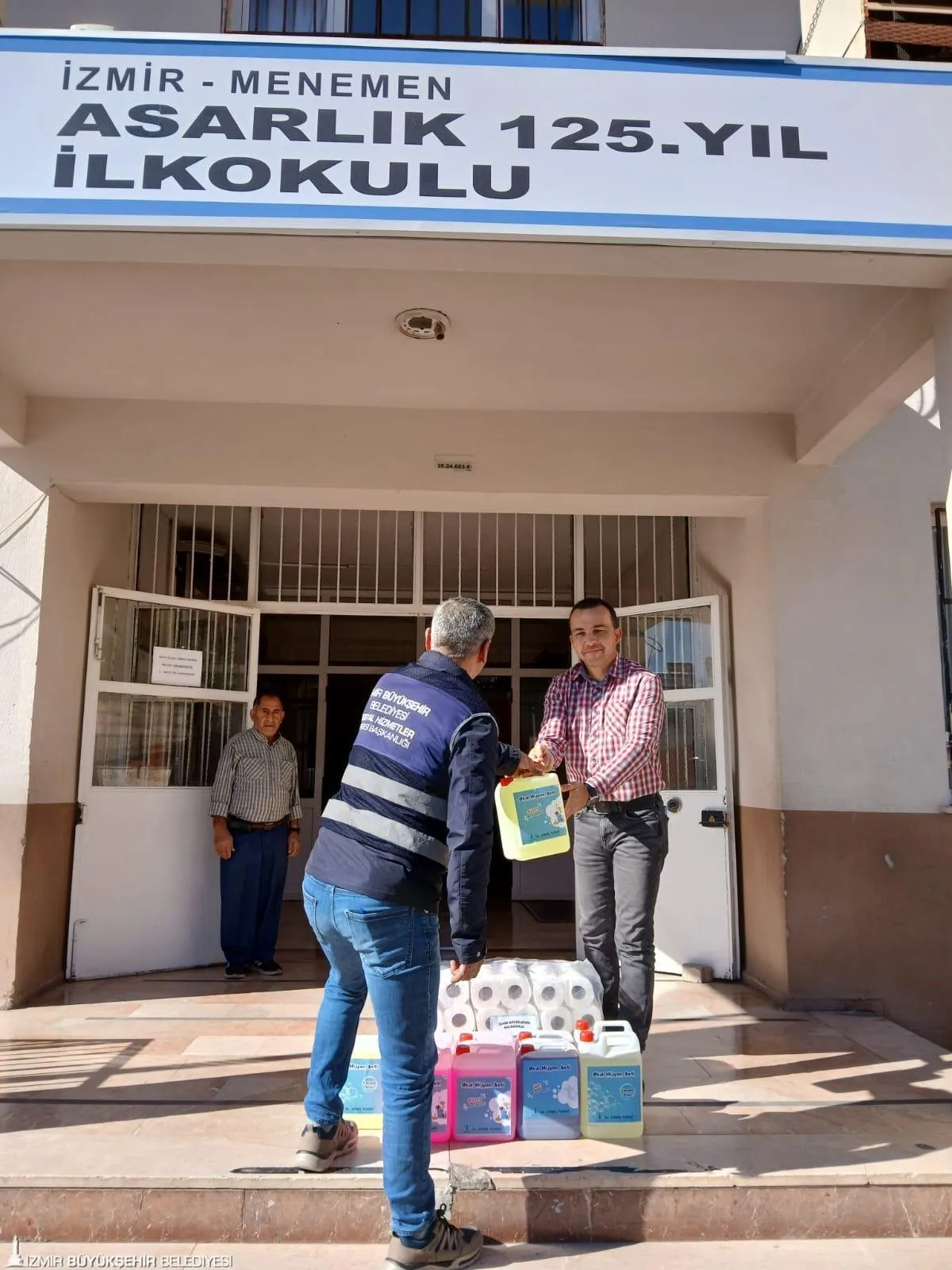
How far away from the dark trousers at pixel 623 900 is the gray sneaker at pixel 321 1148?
3.77ft

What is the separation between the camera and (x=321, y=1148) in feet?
9.09

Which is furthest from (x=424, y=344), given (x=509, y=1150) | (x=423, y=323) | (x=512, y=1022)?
(x=509, y=1150)

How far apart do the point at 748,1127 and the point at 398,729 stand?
1.91 meters

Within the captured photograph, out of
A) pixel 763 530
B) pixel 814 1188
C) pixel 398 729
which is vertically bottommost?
pixel 814 1188

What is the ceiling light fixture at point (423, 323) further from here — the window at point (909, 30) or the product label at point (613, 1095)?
the product label at point (613, 1095)

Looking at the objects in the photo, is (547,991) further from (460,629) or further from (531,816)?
(460,629)

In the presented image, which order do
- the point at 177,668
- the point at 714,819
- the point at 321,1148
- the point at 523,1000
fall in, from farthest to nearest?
the point at 177,668
the point at 714,819
the point at 523,1000
the point at 321,1148

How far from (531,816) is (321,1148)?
3.78ft

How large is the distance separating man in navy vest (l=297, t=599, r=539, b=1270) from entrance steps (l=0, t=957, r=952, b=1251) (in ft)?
1.05

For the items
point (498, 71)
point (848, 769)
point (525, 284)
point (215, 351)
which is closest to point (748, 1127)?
point (848, 769)

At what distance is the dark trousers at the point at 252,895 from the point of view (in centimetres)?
534

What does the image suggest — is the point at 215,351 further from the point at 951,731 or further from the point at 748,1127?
the point at 951,731

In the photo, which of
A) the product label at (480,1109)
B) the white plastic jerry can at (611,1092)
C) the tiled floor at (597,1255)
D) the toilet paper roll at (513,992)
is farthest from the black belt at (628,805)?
the tiled floor at (597,1255)

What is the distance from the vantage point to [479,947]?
2475 millimetres
